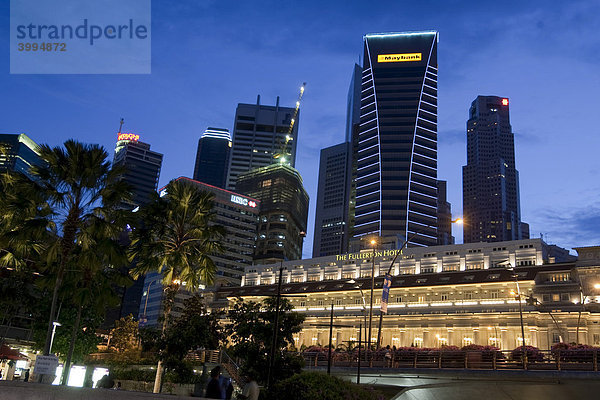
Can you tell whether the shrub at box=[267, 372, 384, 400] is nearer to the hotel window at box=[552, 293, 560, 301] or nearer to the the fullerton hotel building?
the the fullerton hotel building

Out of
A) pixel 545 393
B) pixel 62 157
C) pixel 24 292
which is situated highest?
pixel 62 157

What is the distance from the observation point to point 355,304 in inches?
4240

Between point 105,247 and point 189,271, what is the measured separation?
7.50 m

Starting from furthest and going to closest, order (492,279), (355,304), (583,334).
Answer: (355,304)
(492,279)
(583,334)

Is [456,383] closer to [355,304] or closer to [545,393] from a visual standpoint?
[545,393]

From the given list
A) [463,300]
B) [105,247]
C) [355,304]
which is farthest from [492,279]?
[105,247]

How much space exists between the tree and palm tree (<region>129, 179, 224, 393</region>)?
4.12m

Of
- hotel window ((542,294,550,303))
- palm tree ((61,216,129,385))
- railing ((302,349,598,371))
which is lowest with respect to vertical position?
railing ((302,349,598,371))

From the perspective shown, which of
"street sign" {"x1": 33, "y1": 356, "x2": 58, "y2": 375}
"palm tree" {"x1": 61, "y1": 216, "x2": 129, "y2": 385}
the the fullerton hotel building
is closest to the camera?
"street sign" {"x1": 33, "y1": 356, "x2": 58, "y2": 375}

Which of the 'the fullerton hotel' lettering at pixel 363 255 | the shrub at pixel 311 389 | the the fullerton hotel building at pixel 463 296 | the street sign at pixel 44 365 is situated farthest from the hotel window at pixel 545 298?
the street sign at pixel 44 365

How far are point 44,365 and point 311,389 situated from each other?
1259 cm

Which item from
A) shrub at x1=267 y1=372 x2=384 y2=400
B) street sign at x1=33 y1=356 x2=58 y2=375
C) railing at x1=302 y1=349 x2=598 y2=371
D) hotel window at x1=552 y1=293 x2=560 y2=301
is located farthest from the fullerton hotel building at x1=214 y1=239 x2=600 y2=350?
street sign at x1=33 y1=356 x2=58 y2=375

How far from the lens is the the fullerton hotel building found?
8359 centimetres

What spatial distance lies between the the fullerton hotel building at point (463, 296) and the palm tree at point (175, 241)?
3743cm
